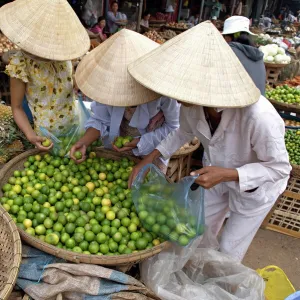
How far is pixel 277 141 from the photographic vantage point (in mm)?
1677

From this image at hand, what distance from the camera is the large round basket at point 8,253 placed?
4.55 ft

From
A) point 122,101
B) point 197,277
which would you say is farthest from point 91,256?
point 122,101

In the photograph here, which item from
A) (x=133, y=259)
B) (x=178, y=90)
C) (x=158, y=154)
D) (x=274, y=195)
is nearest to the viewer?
(x=178, y=90)

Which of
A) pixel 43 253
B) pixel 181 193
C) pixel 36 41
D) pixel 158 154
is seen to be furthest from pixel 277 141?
pixel 36 41

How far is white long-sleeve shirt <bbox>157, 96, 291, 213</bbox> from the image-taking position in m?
1.68

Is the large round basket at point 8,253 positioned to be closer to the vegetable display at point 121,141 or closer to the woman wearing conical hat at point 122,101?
the woman wearing conical hat at point 122,101

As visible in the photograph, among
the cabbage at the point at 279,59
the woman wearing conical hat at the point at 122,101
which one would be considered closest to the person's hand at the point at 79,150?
the woman wearing conical hat at the point at 122,101

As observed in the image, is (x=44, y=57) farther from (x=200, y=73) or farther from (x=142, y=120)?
(x=200, y=73)

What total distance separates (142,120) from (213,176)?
83cm

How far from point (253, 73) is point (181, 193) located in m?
2.10

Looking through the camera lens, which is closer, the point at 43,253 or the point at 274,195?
the point at 43,253

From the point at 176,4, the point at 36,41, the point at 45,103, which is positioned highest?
the point at 36,41

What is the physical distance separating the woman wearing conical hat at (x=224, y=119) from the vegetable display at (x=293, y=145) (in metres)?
1.62

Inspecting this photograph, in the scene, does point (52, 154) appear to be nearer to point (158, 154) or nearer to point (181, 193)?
point (158, 154)
